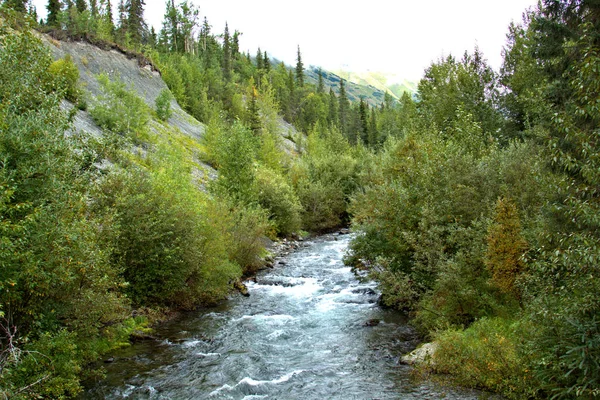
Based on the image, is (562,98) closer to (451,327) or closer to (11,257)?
(451,327)

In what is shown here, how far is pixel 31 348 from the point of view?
37.4 ft

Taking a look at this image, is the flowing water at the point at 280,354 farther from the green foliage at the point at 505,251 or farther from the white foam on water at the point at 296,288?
the green foliage at the point at 505,251

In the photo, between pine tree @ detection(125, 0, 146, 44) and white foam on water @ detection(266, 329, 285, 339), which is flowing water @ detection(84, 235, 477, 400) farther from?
pine tree @ detection(125, 0, 146, 44)

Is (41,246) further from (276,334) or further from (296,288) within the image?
(296,288)

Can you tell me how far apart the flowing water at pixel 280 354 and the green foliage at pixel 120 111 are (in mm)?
28106

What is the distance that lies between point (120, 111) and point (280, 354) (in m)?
37.7

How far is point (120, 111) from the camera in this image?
45625mm

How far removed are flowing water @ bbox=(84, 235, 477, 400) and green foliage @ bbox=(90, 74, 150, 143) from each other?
92.2 ft

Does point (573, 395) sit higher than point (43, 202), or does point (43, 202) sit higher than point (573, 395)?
point (43, 202)

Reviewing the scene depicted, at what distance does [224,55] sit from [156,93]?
61273 mm

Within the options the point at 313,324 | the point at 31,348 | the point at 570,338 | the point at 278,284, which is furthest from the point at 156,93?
the point at 570,338

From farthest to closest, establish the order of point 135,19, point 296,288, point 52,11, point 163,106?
point 135,19 < point 52,11 < point 163,106 < point 296,288

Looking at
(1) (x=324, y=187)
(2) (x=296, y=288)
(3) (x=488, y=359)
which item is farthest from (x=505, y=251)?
(1) (x=324, y=187)

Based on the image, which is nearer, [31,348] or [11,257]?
[11,257]
